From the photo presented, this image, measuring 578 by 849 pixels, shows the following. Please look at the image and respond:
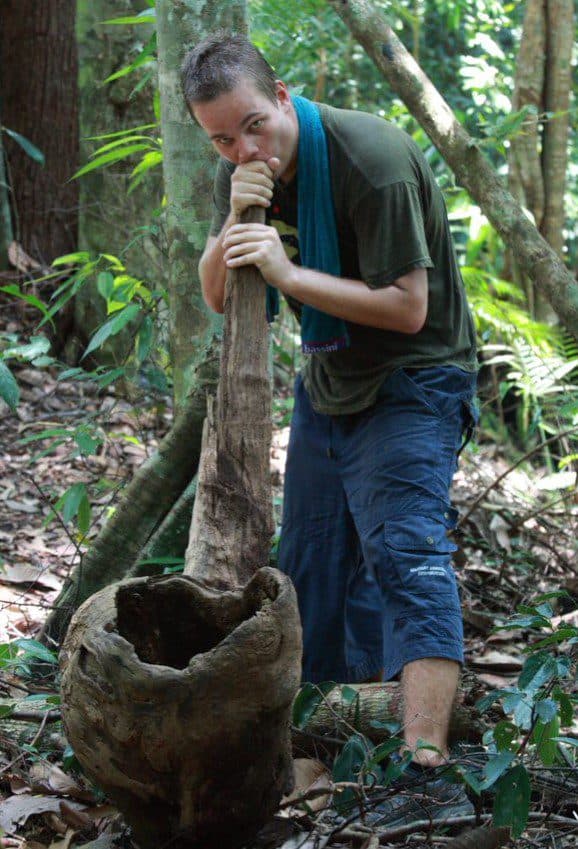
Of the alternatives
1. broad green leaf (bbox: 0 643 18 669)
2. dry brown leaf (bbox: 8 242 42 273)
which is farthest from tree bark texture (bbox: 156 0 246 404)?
dry brown leaf (bbox: 8 242 42 273)

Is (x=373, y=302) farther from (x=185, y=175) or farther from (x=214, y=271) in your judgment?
(x=185, y=175)

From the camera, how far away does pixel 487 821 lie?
2498mm

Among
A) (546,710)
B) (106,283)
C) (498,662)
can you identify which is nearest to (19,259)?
(106,283)

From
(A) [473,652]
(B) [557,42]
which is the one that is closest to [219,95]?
(A) [473,652]

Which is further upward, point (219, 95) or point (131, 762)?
point (219, 95)

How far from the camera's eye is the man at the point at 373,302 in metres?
2.88

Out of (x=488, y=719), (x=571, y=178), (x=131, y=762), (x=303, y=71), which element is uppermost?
(x=303, y=71)

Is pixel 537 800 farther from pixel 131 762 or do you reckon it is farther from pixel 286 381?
pixel 286 381

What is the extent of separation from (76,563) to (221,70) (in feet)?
7.55

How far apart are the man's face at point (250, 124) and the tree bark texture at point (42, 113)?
4.82m

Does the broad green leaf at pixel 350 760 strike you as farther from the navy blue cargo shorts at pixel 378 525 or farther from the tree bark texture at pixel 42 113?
the tree bark texture at pixel 42 113

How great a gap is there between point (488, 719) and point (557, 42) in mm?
5131

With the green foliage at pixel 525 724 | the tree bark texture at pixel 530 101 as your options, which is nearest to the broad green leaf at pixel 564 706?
the green foliage at pixel 525 724

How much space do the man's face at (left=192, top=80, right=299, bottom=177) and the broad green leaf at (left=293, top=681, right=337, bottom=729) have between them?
58.4 inches
